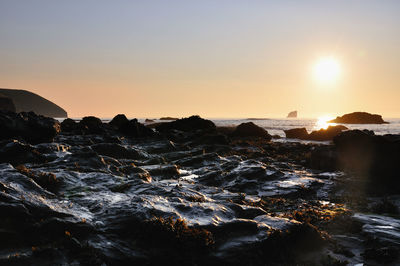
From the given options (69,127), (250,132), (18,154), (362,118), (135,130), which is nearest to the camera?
(18,154)

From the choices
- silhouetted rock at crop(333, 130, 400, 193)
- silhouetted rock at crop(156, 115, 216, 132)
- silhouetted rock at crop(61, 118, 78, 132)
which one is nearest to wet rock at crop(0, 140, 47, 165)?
silhouetted rock at crop(333, 130, 400, 193)

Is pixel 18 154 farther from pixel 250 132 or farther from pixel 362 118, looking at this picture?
pixel 362 118

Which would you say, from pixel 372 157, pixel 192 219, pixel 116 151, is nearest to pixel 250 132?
pixel 116 151

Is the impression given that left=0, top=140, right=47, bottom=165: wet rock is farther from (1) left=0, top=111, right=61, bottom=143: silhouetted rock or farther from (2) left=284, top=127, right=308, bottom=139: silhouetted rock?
(2) left=284, top=127, right=308, bottom=139: silhouetted rock

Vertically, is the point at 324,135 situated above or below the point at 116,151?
above

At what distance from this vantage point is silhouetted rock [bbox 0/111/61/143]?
2748 cm

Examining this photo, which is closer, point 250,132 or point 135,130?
point 135,130

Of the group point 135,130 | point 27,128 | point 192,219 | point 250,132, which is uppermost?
point 27,128

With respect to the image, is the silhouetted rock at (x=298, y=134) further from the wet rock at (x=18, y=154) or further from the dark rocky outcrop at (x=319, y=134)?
the wet rock at (x=18, y=154)

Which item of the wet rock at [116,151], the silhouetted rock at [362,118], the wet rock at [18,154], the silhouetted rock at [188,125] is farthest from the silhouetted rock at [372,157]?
the silhouetted rock at [362,118]

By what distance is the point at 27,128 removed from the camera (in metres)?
28.7

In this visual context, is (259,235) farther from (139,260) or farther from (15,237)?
(15,237)

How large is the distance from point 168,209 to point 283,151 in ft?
85.9

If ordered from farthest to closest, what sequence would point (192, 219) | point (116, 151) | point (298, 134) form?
point (298, 134) < point (116, 151) < point (192, 219)
